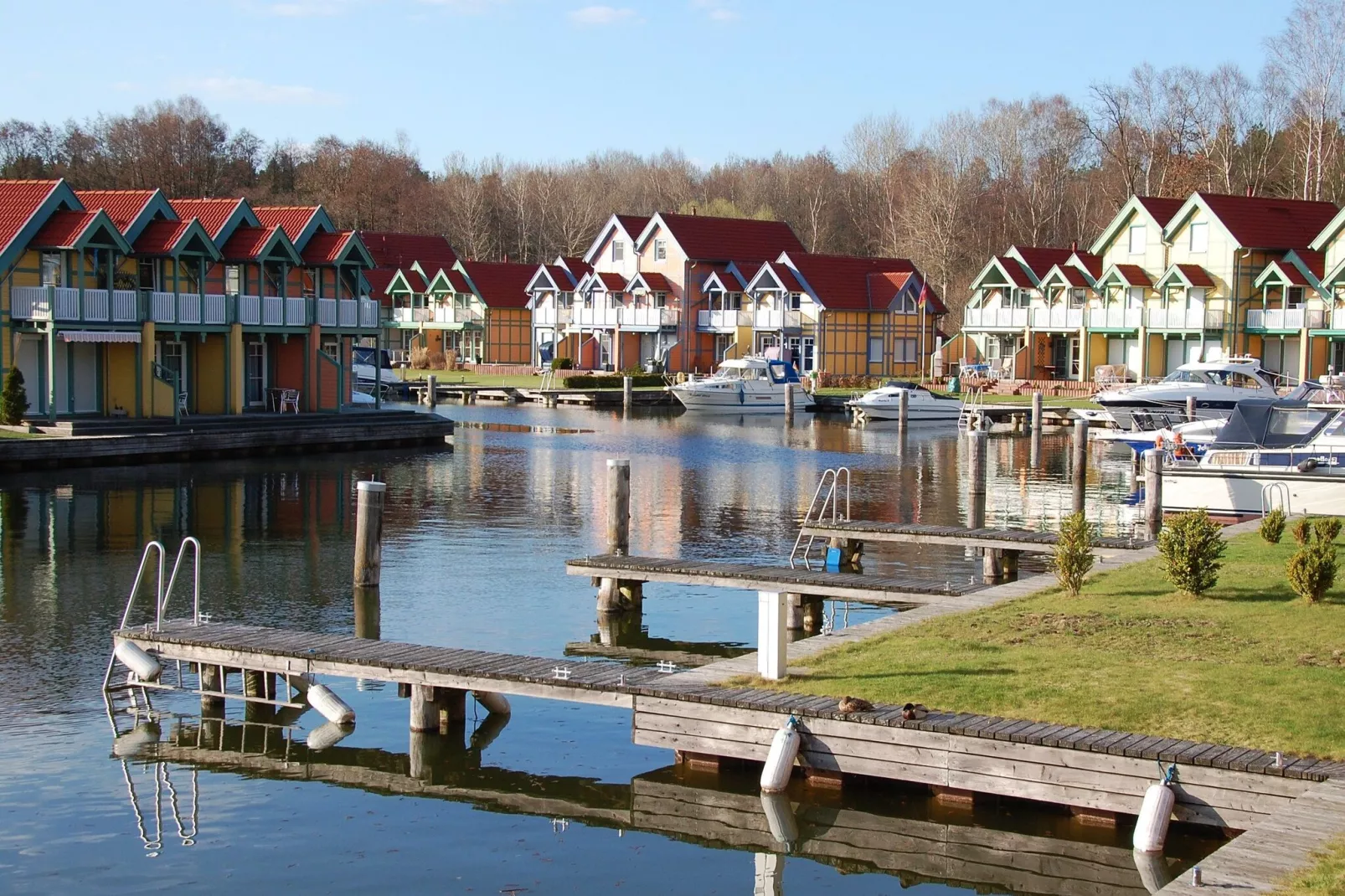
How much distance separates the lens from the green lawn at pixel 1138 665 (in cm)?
1485

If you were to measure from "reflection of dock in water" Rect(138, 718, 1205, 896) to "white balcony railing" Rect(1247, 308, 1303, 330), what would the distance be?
63.8 m

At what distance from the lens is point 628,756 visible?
17250 mm

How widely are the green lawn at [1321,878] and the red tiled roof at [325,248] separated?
47.0 meters

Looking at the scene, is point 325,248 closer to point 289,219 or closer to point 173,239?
point 289,219

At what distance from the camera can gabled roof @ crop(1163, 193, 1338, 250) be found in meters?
75.5

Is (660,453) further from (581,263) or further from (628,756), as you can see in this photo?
(581,263)

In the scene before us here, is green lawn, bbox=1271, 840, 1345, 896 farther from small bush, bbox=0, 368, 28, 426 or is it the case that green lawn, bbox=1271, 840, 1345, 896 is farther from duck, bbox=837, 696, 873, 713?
small bush, bbox=0, 368, 28, 426

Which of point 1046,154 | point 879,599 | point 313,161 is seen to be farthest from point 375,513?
point 313,161

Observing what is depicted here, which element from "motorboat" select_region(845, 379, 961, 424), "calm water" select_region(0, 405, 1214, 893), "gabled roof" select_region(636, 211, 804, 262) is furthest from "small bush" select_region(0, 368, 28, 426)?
"gabled roof" select_region(636, 211, 804, 262)

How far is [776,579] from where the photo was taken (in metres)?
23.9

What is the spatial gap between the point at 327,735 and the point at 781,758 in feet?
18.6

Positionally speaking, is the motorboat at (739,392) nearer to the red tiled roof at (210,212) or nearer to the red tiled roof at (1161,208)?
the red tiled roof at (1161,208)

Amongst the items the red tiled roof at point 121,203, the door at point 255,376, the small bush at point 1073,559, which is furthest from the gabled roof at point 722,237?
the small bush at point 1073,559

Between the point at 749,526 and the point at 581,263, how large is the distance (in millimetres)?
66583
